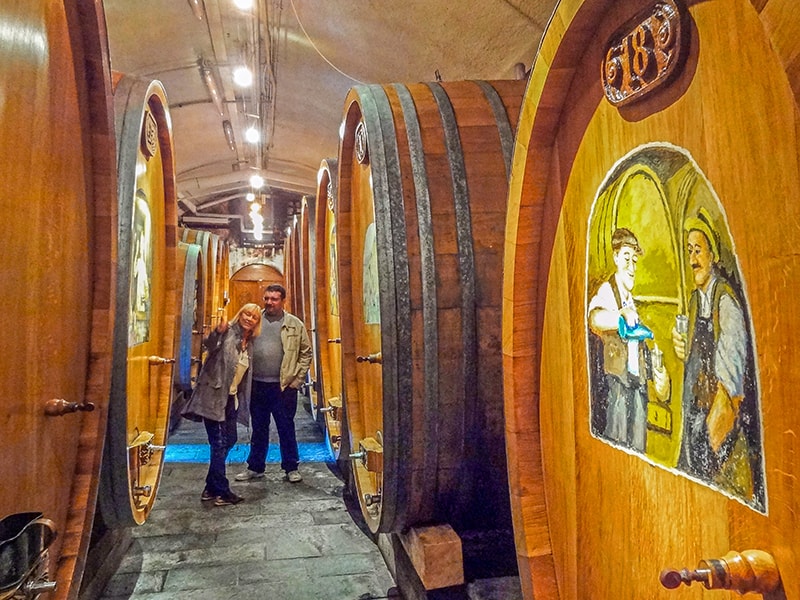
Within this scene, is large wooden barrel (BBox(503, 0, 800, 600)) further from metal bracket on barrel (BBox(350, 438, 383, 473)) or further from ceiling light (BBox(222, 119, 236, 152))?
ceiling light (BBox(222, 119, 236, 152))

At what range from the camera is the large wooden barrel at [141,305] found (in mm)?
1939

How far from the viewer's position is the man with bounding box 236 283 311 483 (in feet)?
15.0

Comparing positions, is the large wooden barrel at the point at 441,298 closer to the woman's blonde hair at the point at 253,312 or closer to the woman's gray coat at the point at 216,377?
the woman's gray coat at the point at 216,377

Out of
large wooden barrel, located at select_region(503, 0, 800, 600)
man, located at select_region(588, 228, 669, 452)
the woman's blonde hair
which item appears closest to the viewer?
large wooden barrel, located at select_region(503, 0, 800, 600)

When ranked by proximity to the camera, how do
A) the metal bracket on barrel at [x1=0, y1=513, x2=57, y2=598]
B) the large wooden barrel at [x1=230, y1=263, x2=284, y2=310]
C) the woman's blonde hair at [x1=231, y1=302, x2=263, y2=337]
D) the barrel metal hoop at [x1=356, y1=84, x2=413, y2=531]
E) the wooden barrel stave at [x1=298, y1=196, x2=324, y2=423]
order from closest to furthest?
the metal bracket on barrel at [x1=0, y1=513, x2=57, y2=598]
the barrel metal hoop at [x1=356, y1=84, x2=413, y2=531]
the woman's blonde hair at [x1=231, y1=302, x2=263, y2=337]
the wooden barrel stave at [x1=298, y1=196, x2=324, y2=423]
the large wooden barrel at [x1=230, y1=263, x2=284, y2=310]

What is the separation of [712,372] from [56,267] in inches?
56.2

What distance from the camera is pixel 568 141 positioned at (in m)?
1.13

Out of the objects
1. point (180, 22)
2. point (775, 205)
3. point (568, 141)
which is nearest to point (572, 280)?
point (568, 141)

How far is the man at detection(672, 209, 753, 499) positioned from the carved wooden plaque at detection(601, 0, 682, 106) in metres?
0.23

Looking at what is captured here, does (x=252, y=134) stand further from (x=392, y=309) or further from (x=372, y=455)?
(x=392, y=309)

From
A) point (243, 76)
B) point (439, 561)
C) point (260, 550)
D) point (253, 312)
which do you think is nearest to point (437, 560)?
point (439, 561)

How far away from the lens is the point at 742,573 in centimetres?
65

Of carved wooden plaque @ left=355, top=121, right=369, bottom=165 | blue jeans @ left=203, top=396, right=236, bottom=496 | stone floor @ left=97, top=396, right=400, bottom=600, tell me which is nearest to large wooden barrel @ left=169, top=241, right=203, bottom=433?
blue jeans @ left=203, top=396, right=236, bottom=496

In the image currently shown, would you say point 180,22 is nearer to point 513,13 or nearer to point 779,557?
point 513,13
